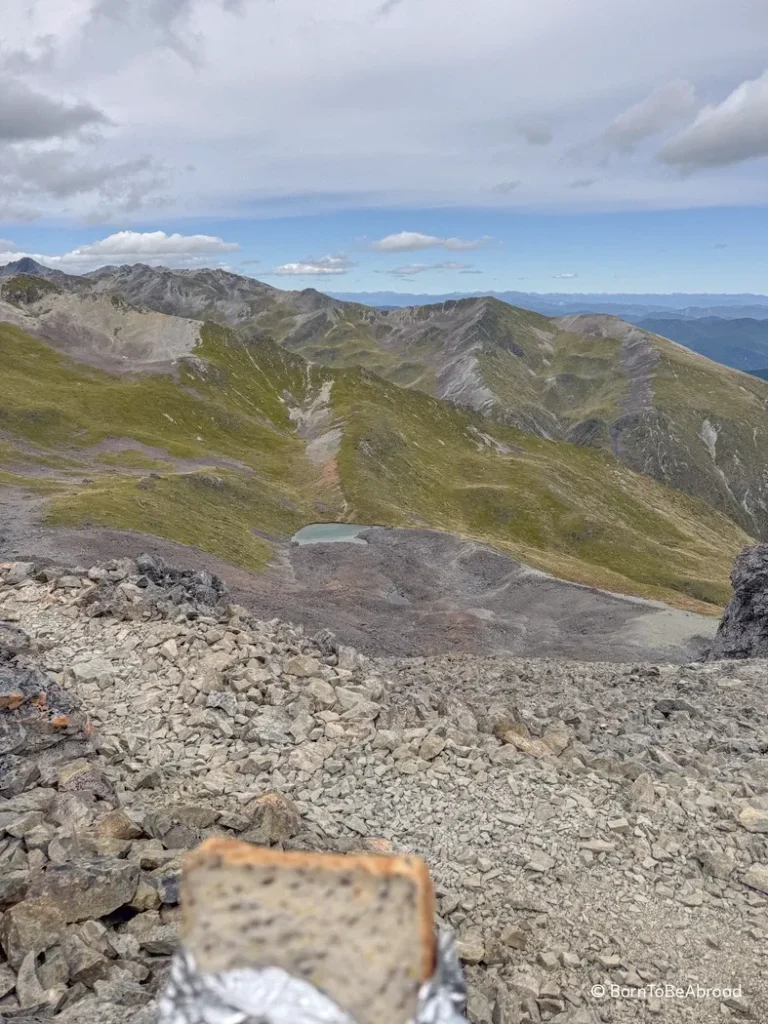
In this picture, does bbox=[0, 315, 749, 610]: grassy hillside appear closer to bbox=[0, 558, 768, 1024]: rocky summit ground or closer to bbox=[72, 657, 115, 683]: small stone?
bbox=[72, 657, 115, 683]: small stone

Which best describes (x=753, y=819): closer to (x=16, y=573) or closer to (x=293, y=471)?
(x=16, y=573)

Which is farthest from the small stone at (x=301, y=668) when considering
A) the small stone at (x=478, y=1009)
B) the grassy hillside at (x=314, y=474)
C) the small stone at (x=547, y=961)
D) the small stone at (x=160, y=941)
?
the grassy hillside at (x=314, y=474)

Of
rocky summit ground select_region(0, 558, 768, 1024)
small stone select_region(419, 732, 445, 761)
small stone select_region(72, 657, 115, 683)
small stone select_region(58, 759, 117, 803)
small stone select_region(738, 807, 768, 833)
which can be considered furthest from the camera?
small stone select_region(72, 657, 115, 683)

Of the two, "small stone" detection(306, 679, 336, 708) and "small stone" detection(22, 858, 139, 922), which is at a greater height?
"small stone" detection(22, 858, 139, 922)

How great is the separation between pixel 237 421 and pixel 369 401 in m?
41.5

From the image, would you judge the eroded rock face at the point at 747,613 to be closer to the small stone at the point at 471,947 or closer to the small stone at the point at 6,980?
the small stone at the point at 471,947

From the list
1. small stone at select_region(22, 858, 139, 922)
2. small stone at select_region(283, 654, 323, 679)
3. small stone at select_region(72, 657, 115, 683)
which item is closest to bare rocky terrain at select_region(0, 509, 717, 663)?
small stone at select_region(283, 654, 323, 679)

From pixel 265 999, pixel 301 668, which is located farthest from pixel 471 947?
pixel 301 668

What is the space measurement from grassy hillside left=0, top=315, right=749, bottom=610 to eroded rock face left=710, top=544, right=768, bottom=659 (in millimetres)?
32047

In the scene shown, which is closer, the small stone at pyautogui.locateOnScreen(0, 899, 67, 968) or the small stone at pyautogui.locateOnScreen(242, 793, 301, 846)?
the small stone at pyautogui.locateOnScreen(0, 899, 67, 968)

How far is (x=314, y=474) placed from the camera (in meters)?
130

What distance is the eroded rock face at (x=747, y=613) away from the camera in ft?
174

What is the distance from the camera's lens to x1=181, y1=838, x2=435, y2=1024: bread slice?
4703 millimetres

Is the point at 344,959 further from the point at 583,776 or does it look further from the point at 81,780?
the point at 583,776
